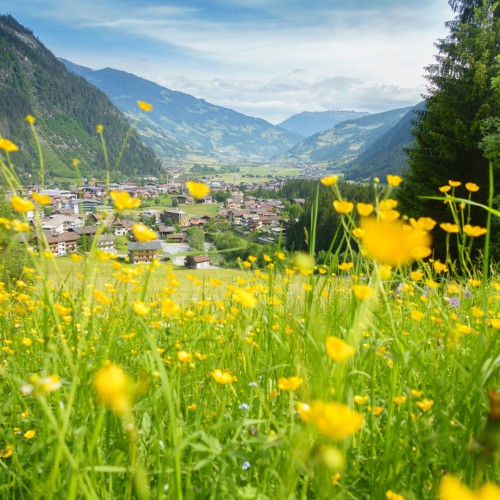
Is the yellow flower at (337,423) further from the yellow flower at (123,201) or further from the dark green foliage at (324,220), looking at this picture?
the dark green foliage at (324,220)

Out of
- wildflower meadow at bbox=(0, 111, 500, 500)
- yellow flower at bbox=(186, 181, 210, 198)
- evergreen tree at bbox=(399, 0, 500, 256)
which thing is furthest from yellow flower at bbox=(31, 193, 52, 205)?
evergreen tree at bbox=(399, 0, 500, 256)

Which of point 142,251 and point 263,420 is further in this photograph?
point 142,251

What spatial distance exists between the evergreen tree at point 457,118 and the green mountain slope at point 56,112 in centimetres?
11810

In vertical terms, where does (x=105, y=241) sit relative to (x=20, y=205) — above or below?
below

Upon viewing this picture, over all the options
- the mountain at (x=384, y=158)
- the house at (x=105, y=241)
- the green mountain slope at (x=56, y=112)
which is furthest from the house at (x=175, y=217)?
the mountain at (x=384, y=158)

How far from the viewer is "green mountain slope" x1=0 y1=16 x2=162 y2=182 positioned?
12450 centimetres

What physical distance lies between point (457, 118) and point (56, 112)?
165 meters

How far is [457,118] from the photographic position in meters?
11.9

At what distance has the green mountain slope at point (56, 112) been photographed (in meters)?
124

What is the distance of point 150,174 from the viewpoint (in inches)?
5364

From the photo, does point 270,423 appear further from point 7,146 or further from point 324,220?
point 324,220

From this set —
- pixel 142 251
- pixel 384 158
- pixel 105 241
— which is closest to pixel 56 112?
pixel 384 158

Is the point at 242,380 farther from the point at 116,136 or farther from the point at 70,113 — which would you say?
the point at 70,113

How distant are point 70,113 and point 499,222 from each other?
168331 millimetres
